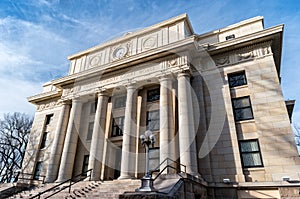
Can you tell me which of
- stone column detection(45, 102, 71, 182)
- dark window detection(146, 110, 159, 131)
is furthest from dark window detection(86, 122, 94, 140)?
dark window detection(146, 110, 159, 131)

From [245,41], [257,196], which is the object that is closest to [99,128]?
[257,196]

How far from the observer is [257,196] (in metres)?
11.1

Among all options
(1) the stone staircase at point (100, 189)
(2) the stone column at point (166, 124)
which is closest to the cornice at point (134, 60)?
(2) the stone column at point (166, 124)

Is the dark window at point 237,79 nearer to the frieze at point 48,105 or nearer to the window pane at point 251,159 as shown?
the window pane at point 251,159

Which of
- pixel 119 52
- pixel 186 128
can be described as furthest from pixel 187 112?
pixel 119 52

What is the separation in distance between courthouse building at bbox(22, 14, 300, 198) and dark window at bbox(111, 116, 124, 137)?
0.09 metres

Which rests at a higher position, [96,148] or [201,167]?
[96,148]

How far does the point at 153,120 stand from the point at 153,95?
2.20 meters

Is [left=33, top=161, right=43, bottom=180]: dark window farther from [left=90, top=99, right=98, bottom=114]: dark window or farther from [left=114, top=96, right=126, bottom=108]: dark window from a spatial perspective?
[left=114, top=96, right=126, bottom=108]: dark window

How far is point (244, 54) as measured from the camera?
15.0 meters

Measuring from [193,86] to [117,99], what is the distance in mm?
6753

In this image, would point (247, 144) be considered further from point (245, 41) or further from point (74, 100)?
point (74, 100)

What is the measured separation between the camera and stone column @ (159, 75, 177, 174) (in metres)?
13.0

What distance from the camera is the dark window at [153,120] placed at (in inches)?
614
